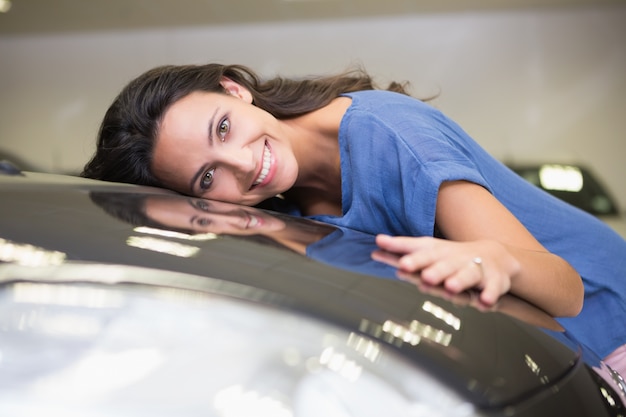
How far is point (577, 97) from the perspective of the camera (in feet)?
19.7

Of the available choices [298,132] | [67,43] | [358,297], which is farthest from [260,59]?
[358,297]

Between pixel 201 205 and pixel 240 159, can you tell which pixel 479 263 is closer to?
pixel 201 205

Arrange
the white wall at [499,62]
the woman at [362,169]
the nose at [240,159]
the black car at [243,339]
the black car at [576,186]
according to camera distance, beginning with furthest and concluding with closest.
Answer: the white wall at [499,62], the black car at [576,186], the nose at [240,159], the woman at [362,169], the black car at [243,339]

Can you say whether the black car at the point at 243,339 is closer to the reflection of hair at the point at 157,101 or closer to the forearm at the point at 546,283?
the forearm at the point at 546,283

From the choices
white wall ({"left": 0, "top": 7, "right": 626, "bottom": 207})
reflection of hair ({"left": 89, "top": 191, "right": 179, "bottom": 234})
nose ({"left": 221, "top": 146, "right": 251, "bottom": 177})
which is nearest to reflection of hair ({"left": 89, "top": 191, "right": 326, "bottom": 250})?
reflection of hair ({"left": 89, "top": 191, "right": 179, "bottom": 234})

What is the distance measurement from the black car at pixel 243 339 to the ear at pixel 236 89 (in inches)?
28.5

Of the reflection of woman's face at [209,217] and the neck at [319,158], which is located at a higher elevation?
the reflection of woman's face at [209,217]

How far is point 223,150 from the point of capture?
3.26 ft

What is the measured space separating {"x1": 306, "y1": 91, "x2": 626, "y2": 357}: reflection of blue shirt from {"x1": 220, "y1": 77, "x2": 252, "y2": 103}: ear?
251 millimetres

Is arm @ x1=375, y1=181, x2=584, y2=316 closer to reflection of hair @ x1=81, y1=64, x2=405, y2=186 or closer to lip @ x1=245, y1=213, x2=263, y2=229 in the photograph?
lip @ x1=245, y1=213, x2=263, y2=229

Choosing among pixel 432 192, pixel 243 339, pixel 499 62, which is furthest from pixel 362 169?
pixel 499 62

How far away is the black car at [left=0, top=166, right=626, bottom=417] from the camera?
0.98 ft

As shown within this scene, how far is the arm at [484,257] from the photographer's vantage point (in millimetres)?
471

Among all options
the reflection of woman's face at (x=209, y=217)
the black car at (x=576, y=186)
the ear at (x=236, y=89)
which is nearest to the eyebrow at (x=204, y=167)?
the ear at (x=236, y=89)
